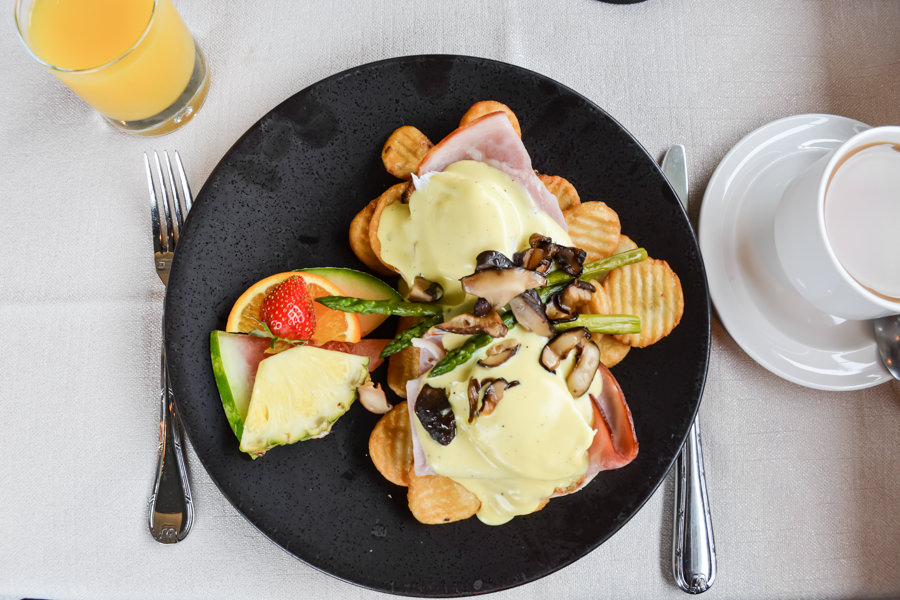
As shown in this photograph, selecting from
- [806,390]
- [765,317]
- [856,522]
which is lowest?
[856,522]

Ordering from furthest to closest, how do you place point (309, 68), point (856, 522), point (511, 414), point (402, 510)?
1. point (309, 68)
2. point (856, 522)
3. point (402, 510)
4. point (511, 414)

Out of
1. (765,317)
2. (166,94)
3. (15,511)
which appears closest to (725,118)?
(765,317)

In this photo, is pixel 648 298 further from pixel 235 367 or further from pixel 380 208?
pixel 235 367

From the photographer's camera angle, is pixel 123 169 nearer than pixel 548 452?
No

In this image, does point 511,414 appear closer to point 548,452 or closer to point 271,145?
point 548,452

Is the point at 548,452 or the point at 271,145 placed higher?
the point at 271,145

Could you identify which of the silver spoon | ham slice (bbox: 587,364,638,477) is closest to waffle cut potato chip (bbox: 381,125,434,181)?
ham slice (bbox: 587,364,638,477)

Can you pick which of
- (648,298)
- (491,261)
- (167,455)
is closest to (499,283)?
(491,261)

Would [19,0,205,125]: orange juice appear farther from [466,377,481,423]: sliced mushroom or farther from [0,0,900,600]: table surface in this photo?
[466,377,481,423]: sliced mushroom
